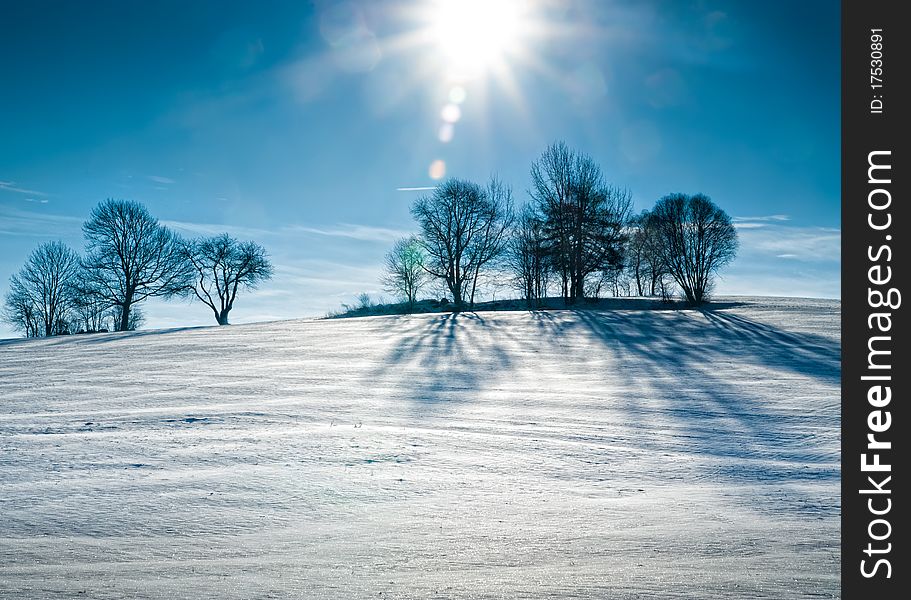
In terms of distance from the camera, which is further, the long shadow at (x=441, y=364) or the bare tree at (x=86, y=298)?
the bare tree at (x=86, y=298)

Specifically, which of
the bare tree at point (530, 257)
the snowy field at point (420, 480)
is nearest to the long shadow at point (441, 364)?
the snowy field at point (420, 480)

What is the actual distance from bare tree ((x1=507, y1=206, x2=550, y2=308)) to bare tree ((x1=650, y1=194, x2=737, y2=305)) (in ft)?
34.4

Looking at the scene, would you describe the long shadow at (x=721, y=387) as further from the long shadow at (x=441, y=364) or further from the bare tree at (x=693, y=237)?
the bare tree at (x=693, y=237)

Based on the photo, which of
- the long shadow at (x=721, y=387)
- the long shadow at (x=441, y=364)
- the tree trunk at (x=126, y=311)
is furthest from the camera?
the tree trunk at (x=126, y=311)

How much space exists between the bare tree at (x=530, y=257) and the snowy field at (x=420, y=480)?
90.3 feet

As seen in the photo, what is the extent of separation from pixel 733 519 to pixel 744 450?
3472 mm

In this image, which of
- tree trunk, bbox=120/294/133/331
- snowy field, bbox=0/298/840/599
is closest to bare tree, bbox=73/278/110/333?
tree trunk, bbox=120/294/133/331

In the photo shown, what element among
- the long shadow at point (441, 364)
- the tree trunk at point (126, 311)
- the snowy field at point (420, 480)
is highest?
the tree trunk at point (126, 311)

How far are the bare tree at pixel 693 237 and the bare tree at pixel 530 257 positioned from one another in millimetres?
10491

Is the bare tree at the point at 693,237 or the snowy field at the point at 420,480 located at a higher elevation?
the bare tree at the point at 693,237

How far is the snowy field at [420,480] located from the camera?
3955 millimetres

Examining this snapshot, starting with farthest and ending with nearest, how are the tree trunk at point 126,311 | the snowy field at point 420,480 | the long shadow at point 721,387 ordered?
1. the tree trunk at point 126,311
2. the long shadow at point 721,387
3. the snowy field at point 420,480

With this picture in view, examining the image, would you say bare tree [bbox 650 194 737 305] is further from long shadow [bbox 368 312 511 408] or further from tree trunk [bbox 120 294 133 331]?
tree trunk [bbox 120 294 133 331]

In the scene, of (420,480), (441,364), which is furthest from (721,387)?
(420,480)
